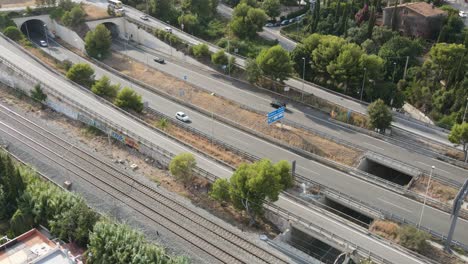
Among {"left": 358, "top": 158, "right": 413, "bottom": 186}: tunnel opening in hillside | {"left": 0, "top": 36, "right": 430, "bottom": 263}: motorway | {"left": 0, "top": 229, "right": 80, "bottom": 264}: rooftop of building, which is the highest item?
{"left": 0, "top": 229, "right": 80, "bottom": 264}: rooftop of building

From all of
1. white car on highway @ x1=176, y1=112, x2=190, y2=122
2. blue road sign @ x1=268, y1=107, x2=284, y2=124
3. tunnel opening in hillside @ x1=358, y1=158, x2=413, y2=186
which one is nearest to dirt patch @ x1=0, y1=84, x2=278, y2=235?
white car on highway @ x1=176, y1=112, x2=190, y2=122

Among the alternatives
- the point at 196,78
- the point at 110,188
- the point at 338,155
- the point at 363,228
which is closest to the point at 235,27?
the point at 196,78

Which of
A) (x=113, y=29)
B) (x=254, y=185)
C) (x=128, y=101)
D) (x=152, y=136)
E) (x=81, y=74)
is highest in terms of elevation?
(x=254, y=185)

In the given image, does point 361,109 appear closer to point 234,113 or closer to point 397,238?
point 234,113

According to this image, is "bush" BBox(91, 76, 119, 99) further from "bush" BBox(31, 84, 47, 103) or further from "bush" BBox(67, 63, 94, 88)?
"bush" BBox(31, 84, 47, 103)

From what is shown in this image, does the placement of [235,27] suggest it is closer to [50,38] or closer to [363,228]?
[50,38]

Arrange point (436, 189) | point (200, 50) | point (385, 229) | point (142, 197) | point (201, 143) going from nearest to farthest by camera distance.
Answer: point (385, 229) < point (142, 197) < point (436, 189) < point (201, 143) < point (200, 50)

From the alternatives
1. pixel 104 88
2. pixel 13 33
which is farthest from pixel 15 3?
pixel 104 88
